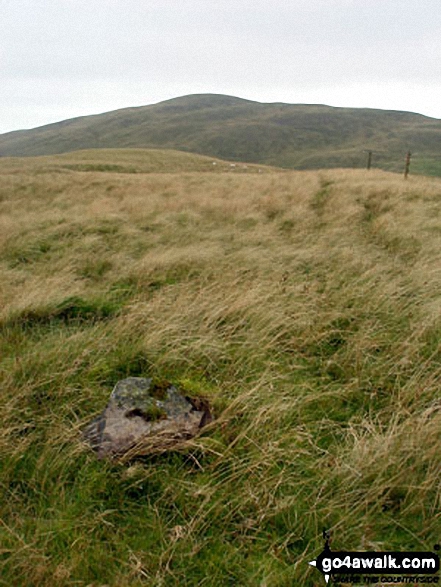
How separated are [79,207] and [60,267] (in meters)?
6.58

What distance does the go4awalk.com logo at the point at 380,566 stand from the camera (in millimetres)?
1692

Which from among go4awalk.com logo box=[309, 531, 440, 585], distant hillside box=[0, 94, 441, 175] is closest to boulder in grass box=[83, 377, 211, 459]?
go4awalk.com logo box=[309, 531, 440, 585]

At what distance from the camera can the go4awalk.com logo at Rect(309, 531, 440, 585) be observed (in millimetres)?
1692

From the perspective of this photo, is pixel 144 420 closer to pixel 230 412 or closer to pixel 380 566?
pixel 230 412

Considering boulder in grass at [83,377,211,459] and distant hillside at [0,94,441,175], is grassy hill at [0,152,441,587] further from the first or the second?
distant hillside at [0,94,441,175]

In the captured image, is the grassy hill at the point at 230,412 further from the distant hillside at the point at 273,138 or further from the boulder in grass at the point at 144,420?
the distant hillside at the point at 273,138

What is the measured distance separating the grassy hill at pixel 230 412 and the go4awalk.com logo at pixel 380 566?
1.8 inches

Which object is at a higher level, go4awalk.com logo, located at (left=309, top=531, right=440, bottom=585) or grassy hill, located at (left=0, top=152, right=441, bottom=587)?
grassy hill, located at (left=0, top=152, right=441, bottom=587)

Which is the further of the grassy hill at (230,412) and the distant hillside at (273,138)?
the distant hillside at (273,138)

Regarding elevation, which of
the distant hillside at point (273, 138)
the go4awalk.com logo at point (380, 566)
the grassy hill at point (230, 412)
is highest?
the distant hillside at point (273, 138)

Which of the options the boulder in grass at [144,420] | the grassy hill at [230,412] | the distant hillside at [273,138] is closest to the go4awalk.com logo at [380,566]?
the grassy hill at [230,412]

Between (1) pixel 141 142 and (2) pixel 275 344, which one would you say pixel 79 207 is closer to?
(2) pixel 275 344

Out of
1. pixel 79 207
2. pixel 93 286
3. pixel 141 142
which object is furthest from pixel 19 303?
pixel 141 142

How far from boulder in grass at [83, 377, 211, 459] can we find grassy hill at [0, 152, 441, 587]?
0.29 ft
